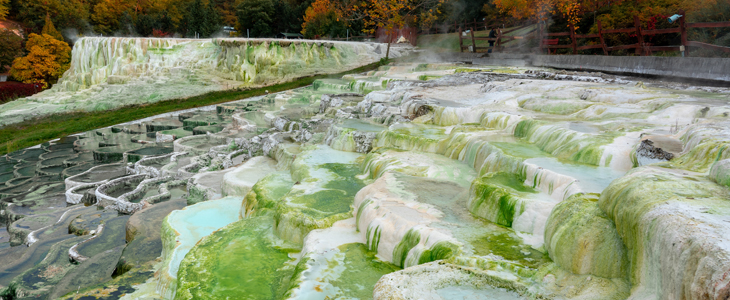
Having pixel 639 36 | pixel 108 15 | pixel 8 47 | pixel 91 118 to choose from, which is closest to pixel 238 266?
pixel 639 36

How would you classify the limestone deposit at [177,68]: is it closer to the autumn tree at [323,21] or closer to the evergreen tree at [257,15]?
the autumn tree at [323,21]

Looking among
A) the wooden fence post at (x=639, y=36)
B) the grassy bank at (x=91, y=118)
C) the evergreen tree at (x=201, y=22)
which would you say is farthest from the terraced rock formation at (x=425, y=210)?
the evergreen tree at (x=201, y=22)

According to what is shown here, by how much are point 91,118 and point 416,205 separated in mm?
14979

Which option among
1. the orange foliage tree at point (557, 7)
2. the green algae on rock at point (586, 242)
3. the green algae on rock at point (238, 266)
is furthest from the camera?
the orange foliage tree at point (557, 7)

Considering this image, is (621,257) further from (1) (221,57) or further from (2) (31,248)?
(1) (221,57)

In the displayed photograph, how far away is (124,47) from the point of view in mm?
21625

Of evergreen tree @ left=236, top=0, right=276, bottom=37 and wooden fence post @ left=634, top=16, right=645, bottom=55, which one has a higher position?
evergreen tree @ left=236, top=0, right=276, bottom=37

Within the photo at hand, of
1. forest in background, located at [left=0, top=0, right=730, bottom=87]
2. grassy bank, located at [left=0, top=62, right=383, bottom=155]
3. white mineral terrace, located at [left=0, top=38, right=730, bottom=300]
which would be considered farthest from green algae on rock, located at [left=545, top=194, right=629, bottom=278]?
forest in background, located at [left=0, top=0, right=730, bottom=87]

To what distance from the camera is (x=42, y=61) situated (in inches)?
1373

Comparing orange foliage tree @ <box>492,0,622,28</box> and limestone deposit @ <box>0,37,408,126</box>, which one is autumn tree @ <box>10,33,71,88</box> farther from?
orange foliage tree @ <box>492,0,622,28</box>

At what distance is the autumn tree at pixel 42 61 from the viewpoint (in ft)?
113

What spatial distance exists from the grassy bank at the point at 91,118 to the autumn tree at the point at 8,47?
2512cm

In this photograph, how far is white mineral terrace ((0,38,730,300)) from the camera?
3590 millimetres

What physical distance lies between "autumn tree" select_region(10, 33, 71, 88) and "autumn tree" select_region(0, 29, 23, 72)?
1979mm
